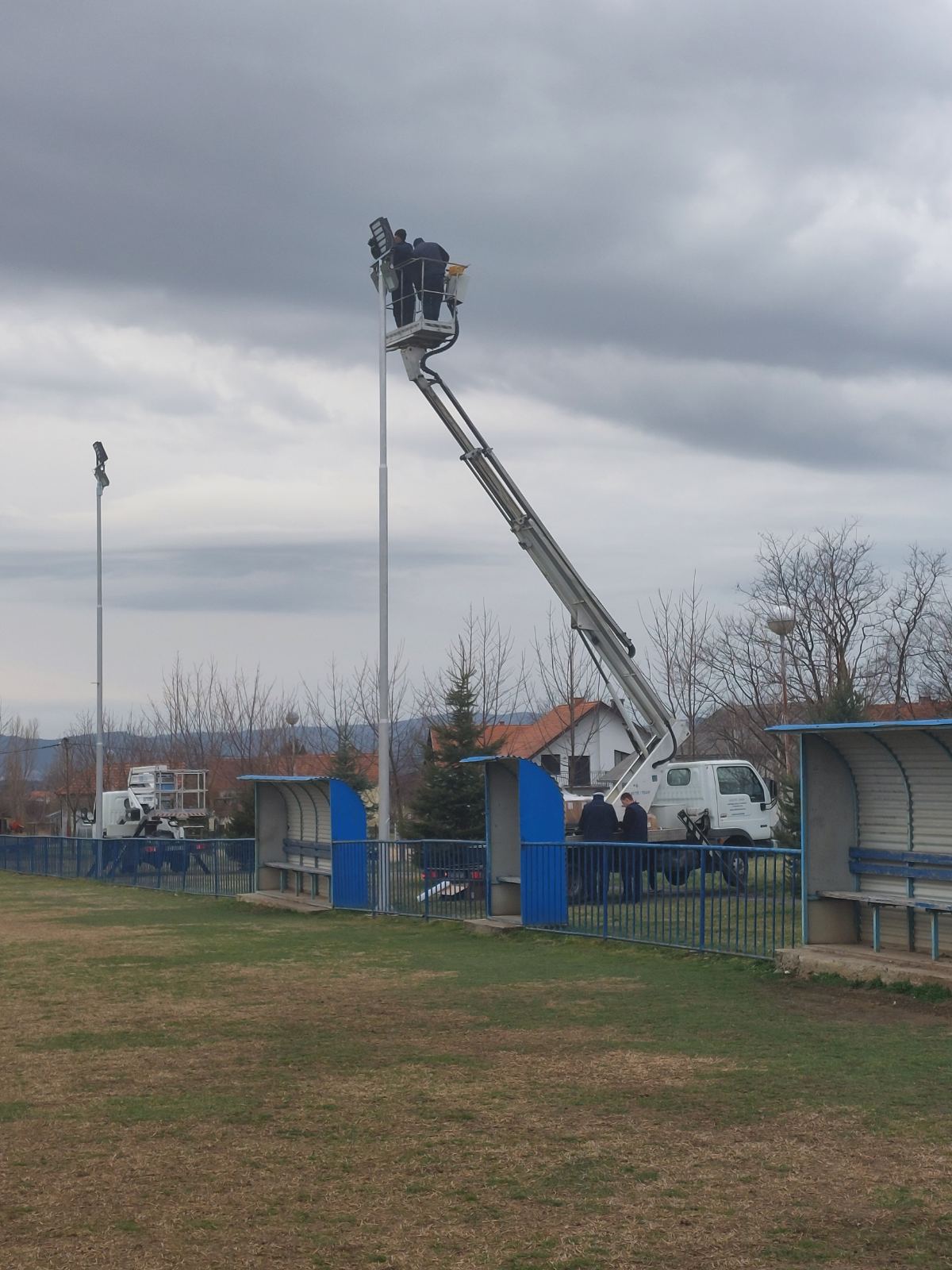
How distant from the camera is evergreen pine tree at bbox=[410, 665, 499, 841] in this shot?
3145cm

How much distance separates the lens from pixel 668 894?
15.4 m

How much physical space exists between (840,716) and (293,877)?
1055cm

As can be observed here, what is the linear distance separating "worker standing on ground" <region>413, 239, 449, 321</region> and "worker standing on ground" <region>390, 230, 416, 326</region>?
141 mm

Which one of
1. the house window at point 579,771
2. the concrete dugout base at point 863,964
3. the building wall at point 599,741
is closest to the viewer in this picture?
the concrete dugout base at point 863,964

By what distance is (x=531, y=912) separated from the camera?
17.5 metres

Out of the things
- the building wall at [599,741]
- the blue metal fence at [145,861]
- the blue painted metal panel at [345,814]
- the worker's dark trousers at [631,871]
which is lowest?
the blue metal fence at [145,861]

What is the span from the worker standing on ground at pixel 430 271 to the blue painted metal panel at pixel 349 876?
9743 millimetres

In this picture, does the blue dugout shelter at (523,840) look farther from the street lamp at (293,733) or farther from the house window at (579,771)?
the street lamp at (293,733)

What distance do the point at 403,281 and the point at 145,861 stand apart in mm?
13517

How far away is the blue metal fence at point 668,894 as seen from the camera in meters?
14.2

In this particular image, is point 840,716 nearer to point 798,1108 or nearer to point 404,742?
point 798,1108

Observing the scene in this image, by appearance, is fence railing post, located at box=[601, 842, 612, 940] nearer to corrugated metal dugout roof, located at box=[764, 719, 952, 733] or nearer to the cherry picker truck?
corrugated metal dugout roof, located at box=[764, 719, 952, 733]

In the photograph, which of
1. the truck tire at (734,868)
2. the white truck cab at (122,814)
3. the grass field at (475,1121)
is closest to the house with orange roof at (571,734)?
the white truck cab at (122,814)

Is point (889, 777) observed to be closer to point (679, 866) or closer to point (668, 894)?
point (679, 866)
